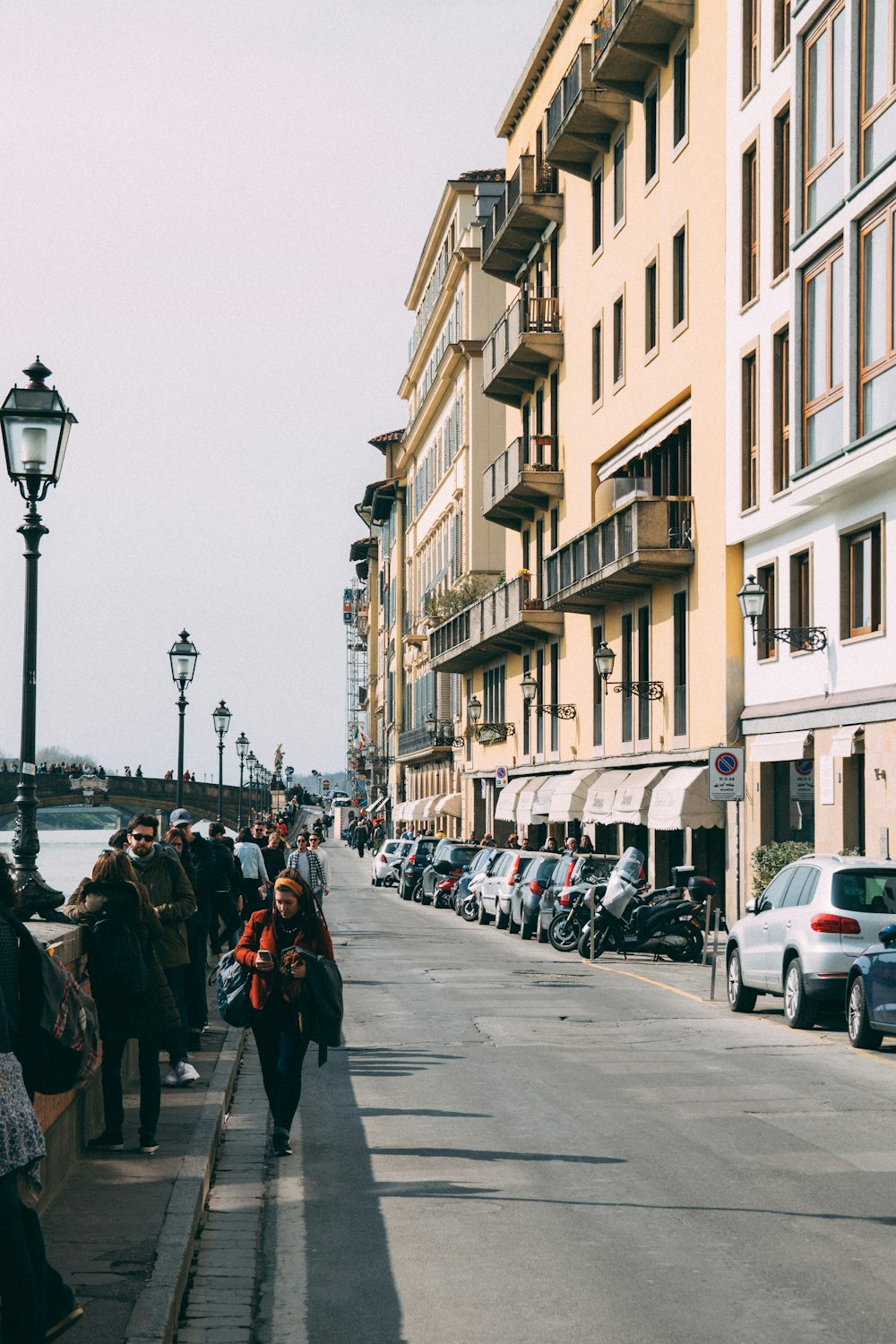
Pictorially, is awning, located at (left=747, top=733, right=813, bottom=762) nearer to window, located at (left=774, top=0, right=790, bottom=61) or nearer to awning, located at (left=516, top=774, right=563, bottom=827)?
window, located at (left=774, top=0, right=790, bottom=61)

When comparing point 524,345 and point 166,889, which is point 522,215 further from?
point 166,889

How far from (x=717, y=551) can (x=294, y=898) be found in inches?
979

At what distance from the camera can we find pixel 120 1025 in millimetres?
9992

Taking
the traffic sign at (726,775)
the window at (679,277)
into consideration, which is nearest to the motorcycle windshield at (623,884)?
the traffic sign at (726,775)

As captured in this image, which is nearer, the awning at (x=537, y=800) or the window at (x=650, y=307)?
the window at (x=650, y=307)

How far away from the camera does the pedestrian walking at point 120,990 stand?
391 inches

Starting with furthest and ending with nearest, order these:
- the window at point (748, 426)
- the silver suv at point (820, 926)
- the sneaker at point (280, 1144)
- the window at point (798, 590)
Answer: the window at point (748, 426), the window at point (798, 590), the silver suv at point (820, 926), the sneaker at point (280, 1144)

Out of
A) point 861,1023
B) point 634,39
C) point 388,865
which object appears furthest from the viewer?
point 388,865

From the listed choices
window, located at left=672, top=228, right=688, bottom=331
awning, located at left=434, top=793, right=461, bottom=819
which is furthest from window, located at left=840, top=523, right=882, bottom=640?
awning, located at left=434, top=793, right=461, bottom=819

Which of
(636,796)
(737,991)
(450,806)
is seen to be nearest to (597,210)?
(636,796)

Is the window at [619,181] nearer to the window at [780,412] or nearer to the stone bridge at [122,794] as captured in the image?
the window at [780,412]

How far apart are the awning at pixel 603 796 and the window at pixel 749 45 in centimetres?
1401

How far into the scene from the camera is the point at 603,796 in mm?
40031

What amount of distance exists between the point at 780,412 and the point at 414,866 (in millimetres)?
24346
